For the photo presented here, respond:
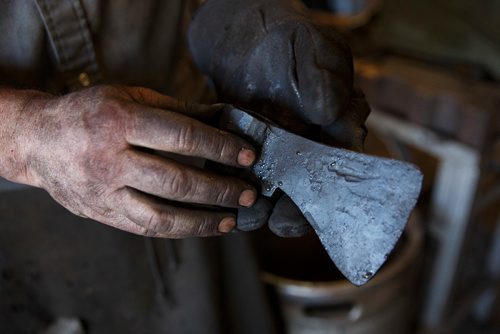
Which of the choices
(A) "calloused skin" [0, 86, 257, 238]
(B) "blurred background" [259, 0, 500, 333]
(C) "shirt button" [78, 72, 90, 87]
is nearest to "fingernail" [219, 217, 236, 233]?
(A) "calloused skin" [0, 86, 257, 238]

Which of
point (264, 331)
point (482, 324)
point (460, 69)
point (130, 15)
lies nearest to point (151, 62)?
point (130, 15)

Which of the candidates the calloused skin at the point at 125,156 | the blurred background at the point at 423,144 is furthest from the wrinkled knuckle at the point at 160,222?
the blurred background at the point at 423,144

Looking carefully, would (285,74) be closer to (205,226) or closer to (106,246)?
(205,226)

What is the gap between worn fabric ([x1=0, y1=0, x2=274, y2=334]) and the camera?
64 cm

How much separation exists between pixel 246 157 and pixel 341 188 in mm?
95

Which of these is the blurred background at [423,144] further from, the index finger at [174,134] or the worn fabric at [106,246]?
the index finger at [174,134]

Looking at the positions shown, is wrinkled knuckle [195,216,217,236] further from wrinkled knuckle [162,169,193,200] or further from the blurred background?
the blurred background

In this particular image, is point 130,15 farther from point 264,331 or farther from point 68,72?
point 264,331

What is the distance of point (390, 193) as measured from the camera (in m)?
0.49

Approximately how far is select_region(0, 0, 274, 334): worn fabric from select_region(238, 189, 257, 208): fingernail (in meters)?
0.27

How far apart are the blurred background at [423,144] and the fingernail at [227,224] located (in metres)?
0.54

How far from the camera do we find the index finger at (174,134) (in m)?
0.47

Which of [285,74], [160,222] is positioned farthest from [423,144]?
[160,222]

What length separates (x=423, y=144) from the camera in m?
1.20
